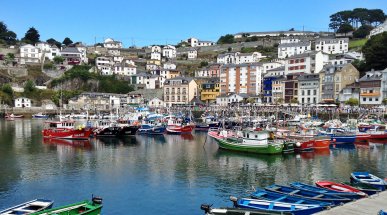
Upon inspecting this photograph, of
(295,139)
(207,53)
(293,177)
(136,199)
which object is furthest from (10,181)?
(207,53)

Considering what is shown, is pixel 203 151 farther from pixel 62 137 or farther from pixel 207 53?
pixel 207 53

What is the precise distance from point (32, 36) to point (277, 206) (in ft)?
390

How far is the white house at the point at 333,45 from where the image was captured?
94438 millimetres

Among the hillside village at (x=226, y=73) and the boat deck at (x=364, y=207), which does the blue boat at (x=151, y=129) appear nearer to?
the hillside village at (x=226, y=73)

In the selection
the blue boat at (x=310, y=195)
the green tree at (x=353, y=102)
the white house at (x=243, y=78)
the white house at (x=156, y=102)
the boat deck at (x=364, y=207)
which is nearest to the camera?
the boat deck at (x=364, y=207)

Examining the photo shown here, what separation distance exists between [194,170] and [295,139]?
14175 mm

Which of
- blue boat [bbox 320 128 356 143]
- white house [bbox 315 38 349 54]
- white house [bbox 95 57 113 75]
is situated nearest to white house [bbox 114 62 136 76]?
white house [bbox 95 57 113 75]

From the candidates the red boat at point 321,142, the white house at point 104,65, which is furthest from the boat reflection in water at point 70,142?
the white house at point 104,65

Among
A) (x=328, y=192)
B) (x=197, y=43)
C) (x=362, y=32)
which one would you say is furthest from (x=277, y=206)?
(x=197, y=43)

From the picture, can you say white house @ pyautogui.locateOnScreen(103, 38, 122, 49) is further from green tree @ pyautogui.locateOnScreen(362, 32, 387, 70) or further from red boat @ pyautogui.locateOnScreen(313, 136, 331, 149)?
red boat @ pyautogui.locateOnScreen(313, 136, 331, 149)

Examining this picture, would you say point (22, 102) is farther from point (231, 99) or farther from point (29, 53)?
point (231, 99)

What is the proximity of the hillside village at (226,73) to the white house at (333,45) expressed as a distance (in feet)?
0.75

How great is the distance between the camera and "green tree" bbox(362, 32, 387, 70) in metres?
67.6

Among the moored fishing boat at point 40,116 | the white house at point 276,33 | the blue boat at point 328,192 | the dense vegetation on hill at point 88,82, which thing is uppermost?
the white house at point 276,33
